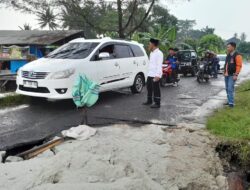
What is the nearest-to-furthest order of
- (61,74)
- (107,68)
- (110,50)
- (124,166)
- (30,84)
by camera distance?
(124,166) → (61,74) → (30,84) → (107,68) → (110,50)

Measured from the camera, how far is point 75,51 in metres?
9.02

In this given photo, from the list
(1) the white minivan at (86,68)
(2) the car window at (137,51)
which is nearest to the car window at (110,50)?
(1) the white minivan at (86,68)

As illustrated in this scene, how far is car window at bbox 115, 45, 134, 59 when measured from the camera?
9.93m

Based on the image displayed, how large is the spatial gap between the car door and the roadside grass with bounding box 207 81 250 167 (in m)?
3.10

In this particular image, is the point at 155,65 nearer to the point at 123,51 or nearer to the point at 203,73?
the point at 123,51

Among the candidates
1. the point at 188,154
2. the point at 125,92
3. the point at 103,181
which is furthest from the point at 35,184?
the point at 125,92

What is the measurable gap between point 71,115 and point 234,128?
3.65 m

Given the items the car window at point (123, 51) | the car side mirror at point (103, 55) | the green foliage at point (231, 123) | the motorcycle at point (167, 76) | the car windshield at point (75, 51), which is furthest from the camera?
the motorcycle at point (167, 76)

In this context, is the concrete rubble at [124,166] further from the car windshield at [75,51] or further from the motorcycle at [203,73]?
the motorcycle at [203,73]

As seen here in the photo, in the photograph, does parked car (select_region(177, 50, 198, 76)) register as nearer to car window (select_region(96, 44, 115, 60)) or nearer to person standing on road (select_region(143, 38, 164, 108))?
car window (select_region(96, 44, 115, 60))

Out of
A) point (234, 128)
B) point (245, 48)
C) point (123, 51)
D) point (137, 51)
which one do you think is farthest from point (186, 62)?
point (245, 48)

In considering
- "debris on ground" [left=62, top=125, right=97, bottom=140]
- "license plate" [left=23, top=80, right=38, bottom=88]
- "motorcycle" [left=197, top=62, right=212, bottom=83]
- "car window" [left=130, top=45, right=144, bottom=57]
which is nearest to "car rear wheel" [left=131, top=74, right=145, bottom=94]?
"car window" [left=130, top=45, right=144, bottom=57]

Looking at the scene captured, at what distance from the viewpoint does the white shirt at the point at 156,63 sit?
797 cm

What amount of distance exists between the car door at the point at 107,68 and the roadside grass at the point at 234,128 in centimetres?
310
